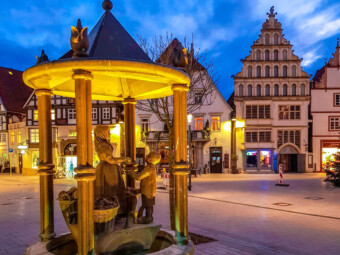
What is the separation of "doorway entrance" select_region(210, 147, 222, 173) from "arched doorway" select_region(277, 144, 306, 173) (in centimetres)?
578

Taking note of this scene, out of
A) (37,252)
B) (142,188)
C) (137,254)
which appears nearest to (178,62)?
(142,188)

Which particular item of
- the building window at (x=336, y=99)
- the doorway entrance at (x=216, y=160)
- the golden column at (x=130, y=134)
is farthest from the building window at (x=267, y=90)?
the golden column at (x=130, y=134)

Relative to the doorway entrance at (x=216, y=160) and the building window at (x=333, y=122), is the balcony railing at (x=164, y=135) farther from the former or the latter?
the building window at (x=333, y=122)

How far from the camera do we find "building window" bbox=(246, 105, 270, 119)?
3325 centimetres

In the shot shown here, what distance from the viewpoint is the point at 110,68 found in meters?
4.62

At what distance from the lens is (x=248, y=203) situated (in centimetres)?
1427

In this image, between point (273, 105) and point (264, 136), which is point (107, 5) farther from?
point (273, 105)

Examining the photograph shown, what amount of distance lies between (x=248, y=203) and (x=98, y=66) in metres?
11.4

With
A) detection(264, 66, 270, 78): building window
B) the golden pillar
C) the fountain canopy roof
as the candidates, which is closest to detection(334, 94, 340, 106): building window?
detection(264, 66, 270, 78): building window

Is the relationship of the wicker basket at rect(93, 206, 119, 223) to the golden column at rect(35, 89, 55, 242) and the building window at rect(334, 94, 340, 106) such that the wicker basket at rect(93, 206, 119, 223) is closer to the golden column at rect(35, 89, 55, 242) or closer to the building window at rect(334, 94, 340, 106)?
the golden column at rect(35, 89, 55, 242)

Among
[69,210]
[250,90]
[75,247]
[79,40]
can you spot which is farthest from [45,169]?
[250,90]

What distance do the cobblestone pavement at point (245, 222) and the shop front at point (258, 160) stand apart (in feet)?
52.1

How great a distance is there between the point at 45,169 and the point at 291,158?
3227 centimetres

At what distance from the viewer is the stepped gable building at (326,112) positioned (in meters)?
33.6
